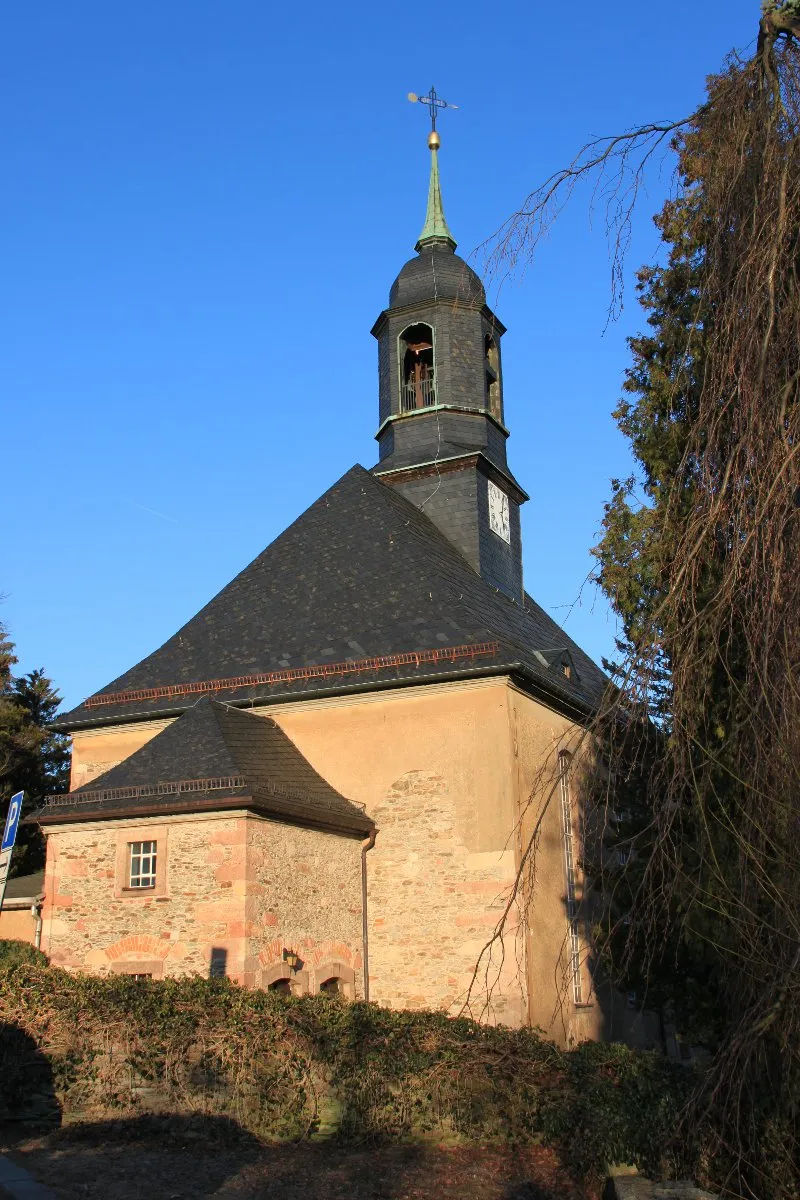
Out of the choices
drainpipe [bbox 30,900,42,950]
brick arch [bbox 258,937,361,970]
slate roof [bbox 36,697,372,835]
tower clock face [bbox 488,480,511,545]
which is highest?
tower clock face [bbox 488,480,511,545]

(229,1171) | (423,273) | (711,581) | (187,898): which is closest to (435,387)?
(423,273)

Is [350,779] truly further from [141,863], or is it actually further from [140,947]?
[140,947]

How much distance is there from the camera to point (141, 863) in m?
15.0

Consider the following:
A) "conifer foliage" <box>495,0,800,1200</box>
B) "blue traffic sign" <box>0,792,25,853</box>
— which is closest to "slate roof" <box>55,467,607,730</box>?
"blue traffic sign" <box>0,792,25,853</box>

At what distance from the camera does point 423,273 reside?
24078 millimetres

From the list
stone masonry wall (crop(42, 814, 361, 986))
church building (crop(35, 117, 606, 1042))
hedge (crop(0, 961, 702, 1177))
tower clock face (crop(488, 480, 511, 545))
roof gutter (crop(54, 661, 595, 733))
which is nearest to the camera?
hedge (crop(0, 961, 702, 1177))

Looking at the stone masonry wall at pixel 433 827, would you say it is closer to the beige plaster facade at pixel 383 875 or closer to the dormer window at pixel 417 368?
the beige plaster facade at pixel 383 875

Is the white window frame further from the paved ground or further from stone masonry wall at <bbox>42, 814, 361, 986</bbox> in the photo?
the paved ground

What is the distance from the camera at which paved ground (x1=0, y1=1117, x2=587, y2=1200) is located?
9.10 meters

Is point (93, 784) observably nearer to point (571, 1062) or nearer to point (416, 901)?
point (416, 901)

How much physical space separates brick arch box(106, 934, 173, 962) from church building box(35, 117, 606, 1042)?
0.10 ft

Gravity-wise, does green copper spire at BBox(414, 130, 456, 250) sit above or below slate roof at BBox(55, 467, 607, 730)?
above

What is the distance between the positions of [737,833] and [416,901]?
42.3 feet

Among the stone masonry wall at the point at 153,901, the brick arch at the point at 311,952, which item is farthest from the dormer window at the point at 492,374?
the stone masonry wall at the point at 153,901
